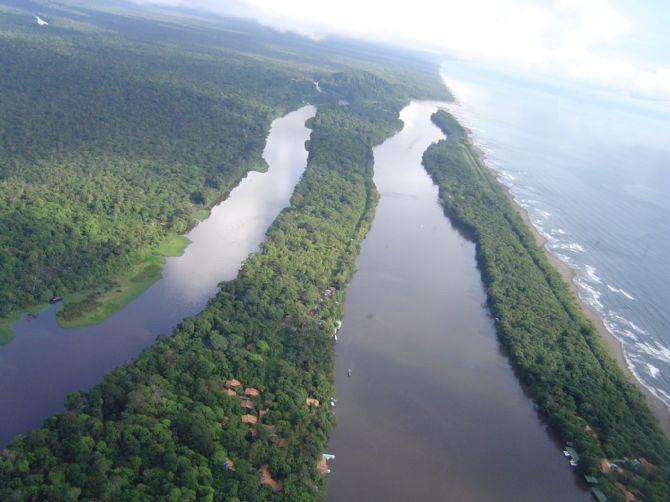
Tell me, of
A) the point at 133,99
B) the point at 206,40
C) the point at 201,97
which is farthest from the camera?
the point at 206,40

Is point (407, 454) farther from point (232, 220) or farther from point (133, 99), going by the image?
point (133, 99)

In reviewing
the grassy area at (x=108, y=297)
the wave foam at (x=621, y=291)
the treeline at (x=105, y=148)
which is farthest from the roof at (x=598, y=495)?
the treeline at (x=105, y=148)

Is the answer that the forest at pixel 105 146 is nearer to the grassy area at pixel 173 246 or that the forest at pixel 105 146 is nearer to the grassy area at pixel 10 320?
the grassy area at pixel 10 320

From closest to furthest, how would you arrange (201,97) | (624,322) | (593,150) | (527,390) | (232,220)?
(527,390) < (624,322) < (232,220) < (201,97) < (593,150)

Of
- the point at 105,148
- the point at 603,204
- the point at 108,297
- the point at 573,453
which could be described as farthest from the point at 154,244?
the point at 603,204

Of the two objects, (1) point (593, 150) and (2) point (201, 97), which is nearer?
(2) point (201, 97)

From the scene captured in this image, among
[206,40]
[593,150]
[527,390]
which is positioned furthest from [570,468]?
[206,40]
